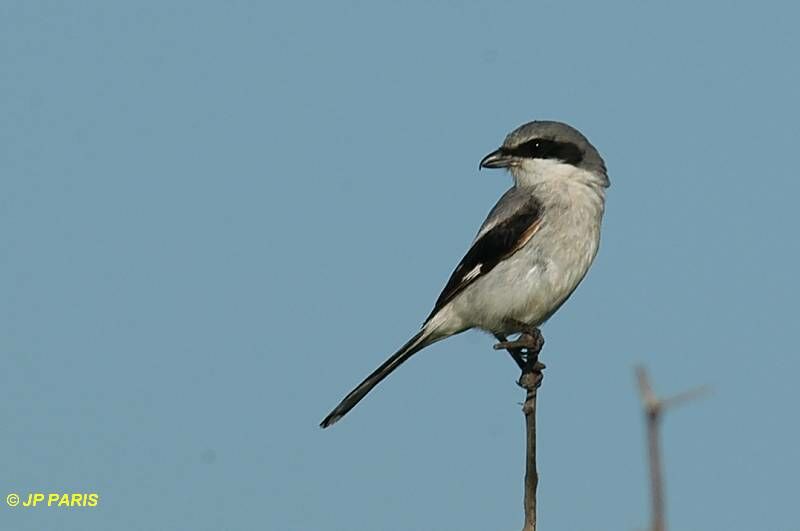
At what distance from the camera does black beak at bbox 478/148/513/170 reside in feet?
23.8

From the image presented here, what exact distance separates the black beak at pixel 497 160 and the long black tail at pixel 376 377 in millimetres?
1142

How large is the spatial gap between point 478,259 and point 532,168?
26.9 inches

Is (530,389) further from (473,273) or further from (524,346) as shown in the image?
(473,273)

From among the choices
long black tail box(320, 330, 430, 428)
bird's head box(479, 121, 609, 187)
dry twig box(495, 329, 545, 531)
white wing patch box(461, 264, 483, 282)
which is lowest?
dry twig box(495, 329, 545, 531)

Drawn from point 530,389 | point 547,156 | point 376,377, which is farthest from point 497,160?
point 530,389

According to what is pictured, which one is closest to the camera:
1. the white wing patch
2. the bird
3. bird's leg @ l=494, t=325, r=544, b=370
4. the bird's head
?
bird's leg @ l=494, t=325, r=544, b=370

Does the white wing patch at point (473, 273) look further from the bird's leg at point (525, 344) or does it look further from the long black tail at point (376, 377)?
the bird's leg at point (525, 344)

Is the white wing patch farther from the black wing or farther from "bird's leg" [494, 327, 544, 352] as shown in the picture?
"bird's leg" [494, 327, 544, 352]

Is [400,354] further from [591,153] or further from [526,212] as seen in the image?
[591,153]

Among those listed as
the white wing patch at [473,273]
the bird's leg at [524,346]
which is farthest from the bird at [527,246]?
the bird's leg at [524,346]

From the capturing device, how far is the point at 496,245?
682 centimetres

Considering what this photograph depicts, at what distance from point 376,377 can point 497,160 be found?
1.57 m

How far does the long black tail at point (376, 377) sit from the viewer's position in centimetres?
693

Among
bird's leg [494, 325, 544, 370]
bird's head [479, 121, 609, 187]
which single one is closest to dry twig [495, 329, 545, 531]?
bird's leg [494, 325, 544, 370]
